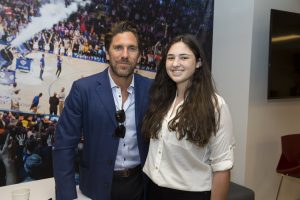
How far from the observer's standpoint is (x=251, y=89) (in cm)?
309

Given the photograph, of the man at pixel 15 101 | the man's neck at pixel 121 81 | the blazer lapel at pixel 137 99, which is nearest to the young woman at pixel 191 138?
the blazer lapel at pixel 137 99

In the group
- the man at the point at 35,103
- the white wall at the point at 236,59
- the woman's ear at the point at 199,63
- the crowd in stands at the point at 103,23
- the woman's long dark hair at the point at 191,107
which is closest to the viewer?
the woman's long dark hair at the point at 191,107

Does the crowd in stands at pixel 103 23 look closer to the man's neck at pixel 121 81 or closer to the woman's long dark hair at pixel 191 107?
the man's neck at pixel 121 81

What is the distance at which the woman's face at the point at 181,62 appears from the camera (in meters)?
1.64

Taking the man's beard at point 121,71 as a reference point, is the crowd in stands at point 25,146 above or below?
below

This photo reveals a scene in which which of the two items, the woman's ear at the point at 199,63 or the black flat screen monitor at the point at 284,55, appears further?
the black flat screen monitor at the point at 284,55

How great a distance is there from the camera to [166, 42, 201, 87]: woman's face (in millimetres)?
1640

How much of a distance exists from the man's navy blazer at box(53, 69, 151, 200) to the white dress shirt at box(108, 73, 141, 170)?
0.04 m

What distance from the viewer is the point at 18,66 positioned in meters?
2.27

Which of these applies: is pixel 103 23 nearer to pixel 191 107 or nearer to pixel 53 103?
pixel 53 103

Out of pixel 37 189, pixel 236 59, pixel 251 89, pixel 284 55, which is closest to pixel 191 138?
pixel 37 189

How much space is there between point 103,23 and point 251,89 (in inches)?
64.3

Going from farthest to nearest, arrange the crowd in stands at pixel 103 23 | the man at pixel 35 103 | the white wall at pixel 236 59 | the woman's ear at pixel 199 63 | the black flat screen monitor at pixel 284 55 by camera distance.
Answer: the white wall at pixel 236 59 → the black flat screen monitor at pixel 284 55 → the man at pixel 35 103 → the crowd in stands at pixel 103 23 → the woman's ear at pixel 199 63

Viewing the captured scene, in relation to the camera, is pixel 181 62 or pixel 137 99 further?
pixel 137 99
